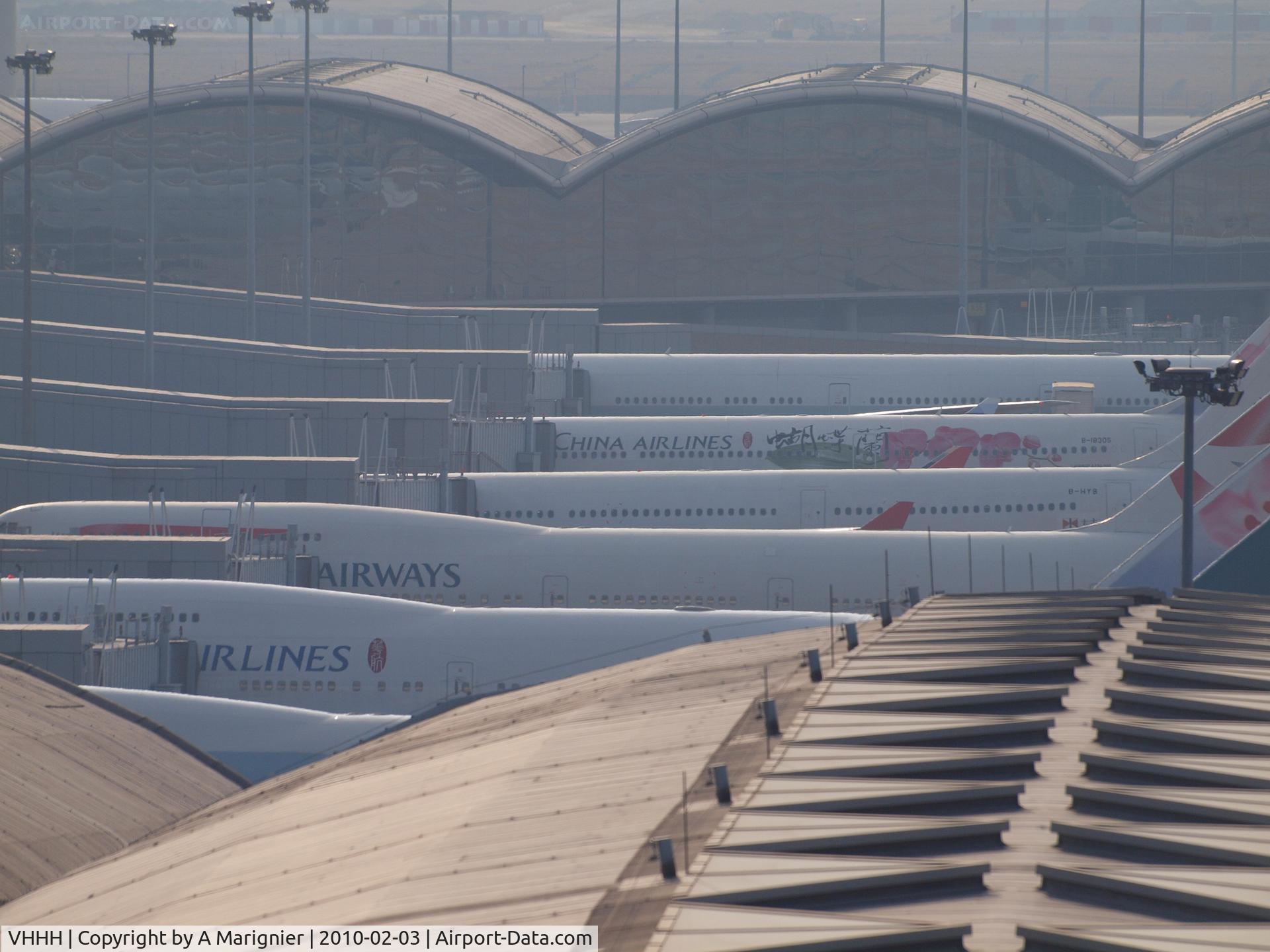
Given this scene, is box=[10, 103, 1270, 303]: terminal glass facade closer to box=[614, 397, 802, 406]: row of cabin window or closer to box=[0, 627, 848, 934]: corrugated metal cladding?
box=[614, 397, 802, 406]: row of cabin window

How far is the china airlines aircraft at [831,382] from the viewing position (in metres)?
60.9

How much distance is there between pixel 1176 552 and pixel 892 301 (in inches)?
2569

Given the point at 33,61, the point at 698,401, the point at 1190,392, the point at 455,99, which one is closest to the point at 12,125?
the point at 455,99

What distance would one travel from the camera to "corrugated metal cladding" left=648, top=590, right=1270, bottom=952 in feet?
38.4

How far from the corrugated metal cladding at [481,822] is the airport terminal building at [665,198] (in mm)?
73362

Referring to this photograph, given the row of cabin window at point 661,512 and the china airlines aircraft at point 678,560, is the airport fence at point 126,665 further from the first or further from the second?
the row of cabin window at point 661,512

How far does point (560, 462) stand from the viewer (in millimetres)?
54375

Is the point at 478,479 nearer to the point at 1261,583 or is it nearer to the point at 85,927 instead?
the point at 1261,583

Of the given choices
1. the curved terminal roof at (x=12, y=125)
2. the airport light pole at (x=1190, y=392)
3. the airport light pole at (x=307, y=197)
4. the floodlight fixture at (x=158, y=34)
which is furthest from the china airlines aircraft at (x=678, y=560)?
the curved terminal roof at (x=12, y=125)

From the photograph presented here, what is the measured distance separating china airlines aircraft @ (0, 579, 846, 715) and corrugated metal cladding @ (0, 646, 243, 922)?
202 inches

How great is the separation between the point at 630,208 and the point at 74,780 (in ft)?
248

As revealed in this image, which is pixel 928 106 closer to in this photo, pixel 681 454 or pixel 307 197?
pixel 307 197

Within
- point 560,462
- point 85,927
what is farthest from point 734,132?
point 85,927

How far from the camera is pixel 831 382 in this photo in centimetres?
6112
